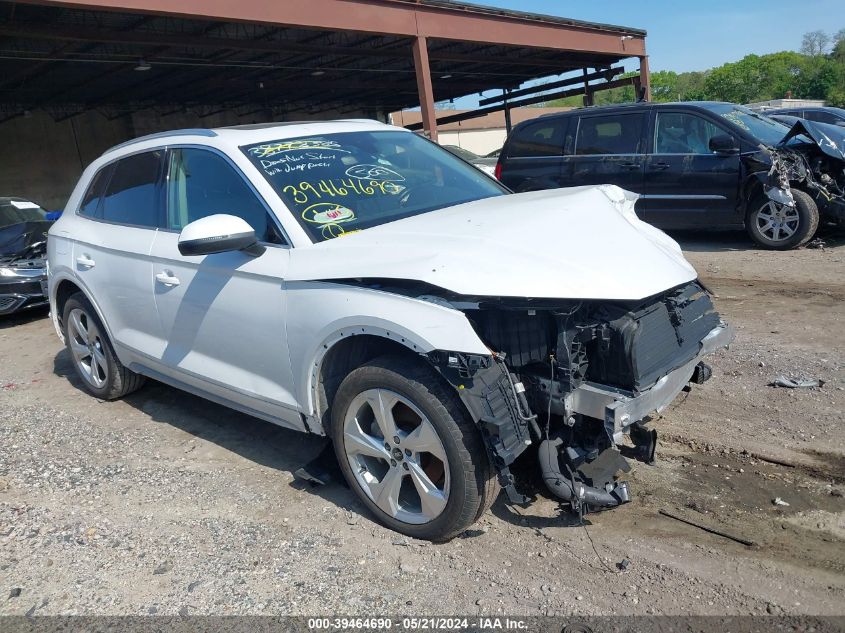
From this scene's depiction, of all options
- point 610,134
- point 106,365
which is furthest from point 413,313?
point 610,134

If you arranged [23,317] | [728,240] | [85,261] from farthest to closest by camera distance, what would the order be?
[728,240] → [23,317] → [85,261]

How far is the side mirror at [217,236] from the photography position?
333 centimetres

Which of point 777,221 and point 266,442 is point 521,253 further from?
point 777,221

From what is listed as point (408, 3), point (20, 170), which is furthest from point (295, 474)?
point (20, 170)

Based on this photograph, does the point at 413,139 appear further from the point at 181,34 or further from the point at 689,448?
the point at 181,34

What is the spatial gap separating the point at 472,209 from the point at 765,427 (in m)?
2.09

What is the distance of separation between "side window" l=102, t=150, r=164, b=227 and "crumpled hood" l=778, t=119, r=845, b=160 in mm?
7300

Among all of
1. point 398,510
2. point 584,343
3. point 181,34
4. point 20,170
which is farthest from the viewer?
point 20,170

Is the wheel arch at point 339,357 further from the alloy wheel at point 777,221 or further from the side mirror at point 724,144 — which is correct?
the alloy wheel at point 777,221

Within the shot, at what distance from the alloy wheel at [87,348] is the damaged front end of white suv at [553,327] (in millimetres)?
2615

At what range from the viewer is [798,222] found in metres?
8.36

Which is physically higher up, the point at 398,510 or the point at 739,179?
the point at 739,179

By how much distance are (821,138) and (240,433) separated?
756 cm

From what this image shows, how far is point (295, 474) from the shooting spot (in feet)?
12.6
